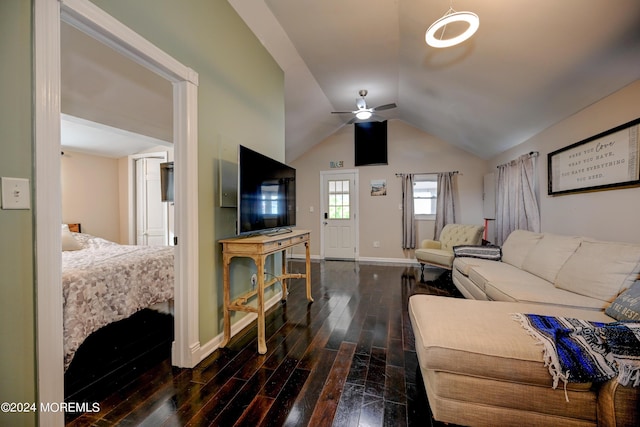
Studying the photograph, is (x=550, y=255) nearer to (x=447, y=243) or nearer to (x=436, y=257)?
(x=436, y=257)

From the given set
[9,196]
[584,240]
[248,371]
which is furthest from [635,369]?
[9,196]

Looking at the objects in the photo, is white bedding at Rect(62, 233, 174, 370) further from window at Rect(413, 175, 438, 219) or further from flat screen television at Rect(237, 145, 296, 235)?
window at Rect(413, 175, 438, 219)

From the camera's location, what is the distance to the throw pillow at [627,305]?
1.44 meters

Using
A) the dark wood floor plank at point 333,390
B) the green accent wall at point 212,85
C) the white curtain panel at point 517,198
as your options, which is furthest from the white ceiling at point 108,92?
the white curtain panel at point 517,198

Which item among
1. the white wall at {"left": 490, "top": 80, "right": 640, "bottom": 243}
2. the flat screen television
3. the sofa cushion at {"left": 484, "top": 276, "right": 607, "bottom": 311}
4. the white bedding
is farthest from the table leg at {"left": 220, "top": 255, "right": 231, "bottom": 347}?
the white wall at {"left": 490, "top": 80, "right": 640, "bottom": 243}

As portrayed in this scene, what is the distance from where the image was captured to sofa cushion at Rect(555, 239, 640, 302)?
5.68ft

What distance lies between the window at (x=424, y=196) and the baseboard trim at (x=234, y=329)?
3709 mm

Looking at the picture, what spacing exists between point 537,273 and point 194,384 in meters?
3.12

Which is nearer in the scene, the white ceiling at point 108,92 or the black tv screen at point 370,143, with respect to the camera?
the white ceiling at point 108,92

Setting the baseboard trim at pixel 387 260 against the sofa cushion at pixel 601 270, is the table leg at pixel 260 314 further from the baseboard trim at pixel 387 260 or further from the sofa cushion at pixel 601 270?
the baseboard trim at pixel 387 260

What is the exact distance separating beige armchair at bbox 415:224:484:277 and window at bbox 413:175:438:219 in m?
0.62

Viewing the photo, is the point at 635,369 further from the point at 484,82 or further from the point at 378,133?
the point at 378,133

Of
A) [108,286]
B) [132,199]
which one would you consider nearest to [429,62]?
[108,286]

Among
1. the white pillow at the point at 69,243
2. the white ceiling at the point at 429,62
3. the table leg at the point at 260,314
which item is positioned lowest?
the table leg at the point at 260,314
